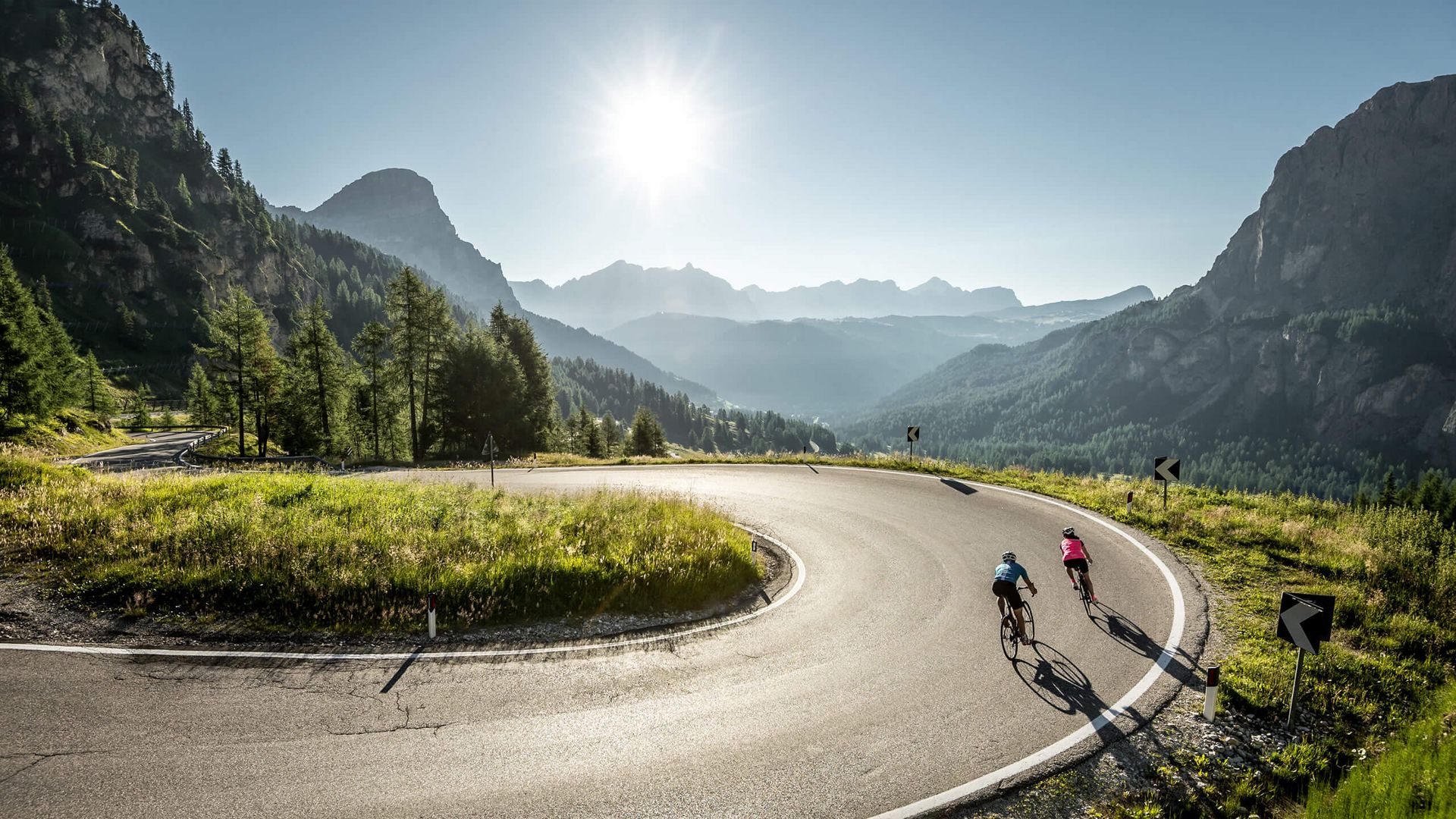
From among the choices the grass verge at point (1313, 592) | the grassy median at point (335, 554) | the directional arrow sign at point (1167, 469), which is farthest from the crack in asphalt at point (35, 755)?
the directional arrow sign at point (1167, 469)

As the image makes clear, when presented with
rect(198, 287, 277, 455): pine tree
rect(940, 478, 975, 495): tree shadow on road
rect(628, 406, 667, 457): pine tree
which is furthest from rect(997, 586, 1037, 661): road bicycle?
rect(198, 287, 277, 455): pine tree

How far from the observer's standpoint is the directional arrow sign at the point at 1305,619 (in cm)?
732

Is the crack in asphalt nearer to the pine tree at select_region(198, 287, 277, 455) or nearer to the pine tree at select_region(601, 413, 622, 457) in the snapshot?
the pine tree at select_region(198, 287, 277, 455)

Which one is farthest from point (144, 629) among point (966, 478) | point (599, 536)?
point (966, 478)

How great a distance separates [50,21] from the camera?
175500 mm

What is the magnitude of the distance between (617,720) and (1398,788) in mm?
8707

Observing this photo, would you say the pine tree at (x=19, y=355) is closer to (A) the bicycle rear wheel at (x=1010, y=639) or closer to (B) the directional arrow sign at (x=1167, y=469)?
(A) the bicycle rear wheel at (x=1010, y=639)

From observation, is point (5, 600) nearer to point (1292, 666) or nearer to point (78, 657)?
point (78, 657)

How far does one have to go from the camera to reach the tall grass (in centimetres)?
588

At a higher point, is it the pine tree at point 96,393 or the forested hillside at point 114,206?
the forested hillside at point 114,206

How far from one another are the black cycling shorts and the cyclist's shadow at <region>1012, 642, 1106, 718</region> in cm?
83

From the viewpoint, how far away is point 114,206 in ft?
490

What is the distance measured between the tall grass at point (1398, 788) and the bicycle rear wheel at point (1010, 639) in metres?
3.39

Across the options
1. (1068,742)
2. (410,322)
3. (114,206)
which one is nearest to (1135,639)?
(1068,742)
